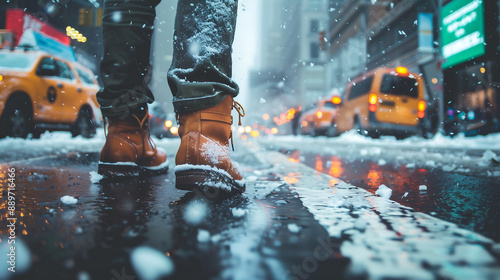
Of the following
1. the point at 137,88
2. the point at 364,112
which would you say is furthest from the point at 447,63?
the point at 137,88

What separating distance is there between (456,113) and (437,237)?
1552cm

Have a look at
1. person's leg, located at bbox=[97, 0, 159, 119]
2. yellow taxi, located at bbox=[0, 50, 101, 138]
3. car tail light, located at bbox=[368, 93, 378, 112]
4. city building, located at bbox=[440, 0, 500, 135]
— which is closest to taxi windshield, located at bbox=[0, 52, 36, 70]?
yellow taxi, located at bbox=[0, 50, 101, 138]

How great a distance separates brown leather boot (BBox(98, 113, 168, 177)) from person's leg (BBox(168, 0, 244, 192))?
631 mm

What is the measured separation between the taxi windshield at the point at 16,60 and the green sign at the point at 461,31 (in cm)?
1441

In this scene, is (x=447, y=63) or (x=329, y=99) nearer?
(x=329, y=99)

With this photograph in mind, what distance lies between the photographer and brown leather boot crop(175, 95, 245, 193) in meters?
1.56

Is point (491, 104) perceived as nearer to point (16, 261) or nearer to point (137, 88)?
point (137, 88)

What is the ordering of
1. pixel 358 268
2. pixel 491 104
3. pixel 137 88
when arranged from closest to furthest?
pixel 358 268, pixel 137 88, pixel 491 104

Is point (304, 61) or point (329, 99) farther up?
point (304, 61)

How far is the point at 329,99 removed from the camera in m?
14.8

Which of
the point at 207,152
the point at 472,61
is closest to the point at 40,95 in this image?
the point at 207,152

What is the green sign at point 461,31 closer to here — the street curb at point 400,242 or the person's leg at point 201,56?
the person's leg at point 201,56

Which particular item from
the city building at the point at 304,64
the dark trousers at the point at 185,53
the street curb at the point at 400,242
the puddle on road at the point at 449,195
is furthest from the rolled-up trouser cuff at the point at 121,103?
the city building at the point at 304,64

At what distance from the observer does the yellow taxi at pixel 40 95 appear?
6121 millimetres
